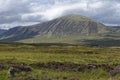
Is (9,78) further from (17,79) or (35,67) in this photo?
(35,67)

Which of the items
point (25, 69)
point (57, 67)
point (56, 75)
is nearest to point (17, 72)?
point (25, 69)

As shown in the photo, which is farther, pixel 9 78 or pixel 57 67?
pixel 57 67

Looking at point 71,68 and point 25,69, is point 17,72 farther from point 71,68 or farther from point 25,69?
point 71,68

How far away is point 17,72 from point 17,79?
4844 millimetres

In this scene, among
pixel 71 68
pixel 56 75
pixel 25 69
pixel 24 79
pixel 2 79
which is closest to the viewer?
pixel 24 79

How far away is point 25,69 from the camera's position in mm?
34344

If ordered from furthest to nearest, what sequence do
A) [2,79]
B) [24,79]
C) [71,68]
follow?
[71,68]
[2,79]
[24,79]

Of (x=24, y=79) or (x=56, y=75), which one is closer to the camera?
(x=24, y=79)

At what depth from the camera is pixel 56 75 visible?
104 ft

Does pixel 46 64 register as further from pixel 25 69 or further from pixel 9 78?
pixel 9 78

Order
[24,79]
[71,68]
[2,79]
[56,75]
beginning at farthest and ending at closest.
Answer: [71,68], [56,75], [2,79], [24,79]

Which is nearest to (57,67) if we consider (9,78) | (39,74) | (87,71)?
(87,71)

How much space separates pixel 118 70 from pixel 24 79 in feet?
35.7

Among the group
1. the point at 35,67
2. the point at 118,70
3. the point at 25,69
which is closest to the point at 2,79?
the point at 25,69
